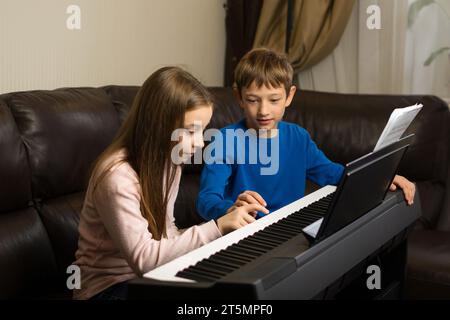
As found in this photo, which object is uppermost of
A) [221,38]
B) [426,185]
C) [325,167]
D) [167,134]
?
[221,38]

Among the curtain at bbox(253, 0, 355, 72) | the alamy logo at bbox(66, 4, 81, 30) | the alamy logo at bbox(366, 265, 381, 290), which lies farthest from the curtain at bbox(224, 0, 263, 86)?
the alamy logo at bbox(366, 265, 381, 290)

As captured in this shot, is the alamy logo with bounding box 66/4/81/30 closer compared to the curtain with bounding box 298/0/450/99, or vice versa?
the alamy logo with bounding box 66/4/81/30

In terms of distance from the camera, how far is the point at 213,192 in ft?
6.77

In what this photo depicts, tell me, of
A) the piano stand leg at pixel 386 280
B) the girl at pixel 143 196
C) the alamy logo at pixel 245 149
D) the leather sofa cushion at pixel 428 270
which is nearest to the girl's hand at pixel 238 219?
the girl at pixel 143 196

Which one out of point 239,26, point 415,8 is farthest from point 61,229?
point 415,8

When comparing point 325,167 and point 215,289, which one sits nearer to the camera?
point 215,289

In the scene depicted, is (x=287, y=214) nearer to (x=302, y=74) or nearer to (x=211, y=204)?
(x=211, y=204)

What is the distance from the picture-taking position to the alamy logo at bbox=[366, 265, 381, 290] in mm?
2307

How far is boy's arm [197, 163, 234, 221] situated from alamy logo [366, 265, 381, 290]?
1.98 ft

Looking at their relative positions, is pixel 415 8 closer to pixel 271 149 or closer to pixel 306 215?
pixel 271 149

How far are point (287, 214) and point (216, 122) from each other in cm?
124

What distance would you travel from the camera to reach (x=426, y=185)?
308 centimetres

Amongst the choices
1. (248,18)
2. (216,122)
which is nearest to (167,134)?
(216,122)

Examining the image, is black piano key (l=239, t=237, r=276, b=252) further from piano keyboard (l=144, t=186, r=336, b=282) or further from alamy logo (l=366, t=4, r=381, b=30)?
alamy logo (l=366, t=4, r=381, b=30)
